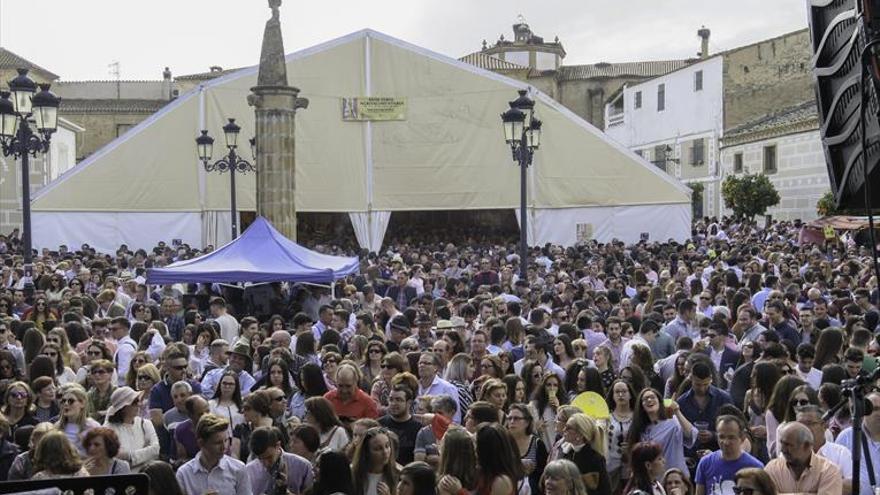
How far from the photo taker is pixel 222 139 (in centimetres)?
2959

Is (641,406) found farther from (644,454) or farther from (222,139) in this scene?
(222,139)

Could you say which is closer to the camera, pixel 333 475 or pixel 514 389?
pixel 333 475

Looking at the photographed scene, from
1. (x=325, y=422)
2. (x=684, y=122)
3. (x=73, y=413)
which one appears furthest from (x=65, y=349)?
(x=684, y=122)

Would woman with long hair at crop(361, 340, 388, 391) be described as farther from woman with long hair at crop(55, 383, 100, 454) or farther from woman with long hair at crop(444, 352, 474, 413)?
→ woman with long hair at crop(55, 383, 100, 454)

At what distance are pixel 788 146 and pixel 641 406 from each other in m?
29.2

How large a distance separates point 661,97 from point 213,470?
40.1 meters

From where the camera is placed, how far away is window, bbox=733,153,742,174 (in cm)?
3769

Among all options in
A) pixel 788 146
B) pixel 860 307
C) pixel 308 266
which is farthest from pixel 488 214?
pixel 860 307

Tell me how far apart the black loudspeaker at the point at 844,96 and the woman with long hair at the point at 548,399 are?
13.5ft

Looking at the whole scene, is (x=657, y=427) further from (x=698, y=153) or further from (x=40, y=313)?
(x=698, y=153)

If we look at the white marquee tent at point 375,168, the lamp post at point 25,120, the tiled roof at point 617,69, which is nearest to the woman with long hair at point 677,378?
the lamp post at point 25,120

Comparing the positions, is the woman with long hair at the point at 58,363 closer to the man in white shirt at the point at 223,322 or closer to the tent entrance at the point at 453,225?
the man in white shirt at the point at 223,322

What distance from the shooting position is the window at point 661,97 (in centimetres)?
4391

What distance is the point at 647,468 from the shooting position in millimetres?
6270
